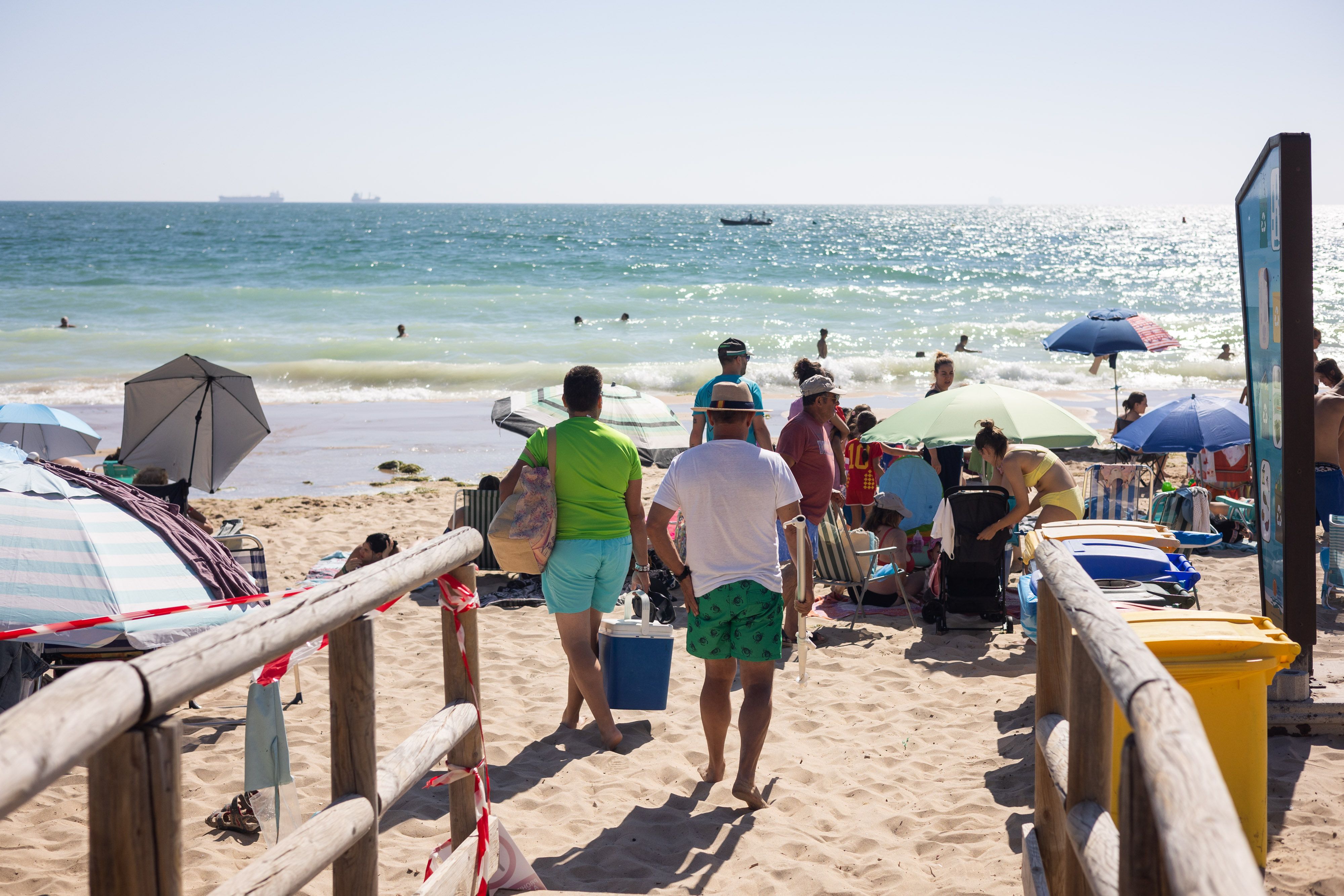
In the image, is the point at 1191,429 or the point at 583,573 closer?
the point at 583,573

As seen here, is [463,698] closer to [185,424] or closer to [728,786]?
[728,786]

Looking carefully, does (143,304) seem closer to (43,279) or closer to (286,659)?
(43,279)

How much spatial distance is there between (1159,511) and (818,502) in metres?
3.71

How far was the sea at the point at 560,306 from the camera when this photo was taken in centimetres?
2066

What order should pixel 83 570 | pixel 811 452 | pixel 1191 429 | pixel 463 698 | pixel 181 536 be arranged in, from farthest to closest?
pixel 1191 429, pixel 811 452, pixel 181 536, pixel 83 570, pixel 463 698

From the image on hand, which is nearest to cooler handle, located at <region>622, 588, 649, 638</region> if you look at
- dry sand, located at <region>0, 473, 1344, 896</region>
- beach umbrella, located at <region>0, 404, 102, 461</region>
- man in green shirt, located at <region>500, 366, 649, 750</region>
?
man in green shirt, located at <region>500, 366, 649, 750</region>

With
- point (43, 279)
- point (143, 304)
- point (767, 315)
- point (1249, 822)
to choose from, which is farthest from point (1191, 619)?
point (43, 279)

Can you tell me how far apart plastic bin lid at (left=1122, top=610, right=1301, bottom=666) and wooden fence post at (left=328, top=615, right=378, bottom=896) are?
6.75 feet

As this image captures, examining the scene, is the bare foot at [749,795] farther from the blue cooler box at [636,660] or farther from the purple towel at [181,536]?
the purple towel at [181,536]

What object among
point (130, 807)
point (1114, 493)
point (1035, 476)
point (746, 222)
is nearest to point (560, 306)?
point (1114, 493)

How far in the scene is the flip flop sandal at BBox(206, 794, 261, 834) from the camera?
3.65 meters

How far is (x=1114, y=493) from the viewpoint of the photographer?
25.3 ft

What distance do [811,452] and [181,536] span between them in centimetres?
315

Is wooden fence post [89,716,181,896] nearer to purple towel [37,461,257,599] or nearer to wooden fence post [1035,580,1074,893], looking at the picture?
wooden fence post [1035,580,1074,893]
